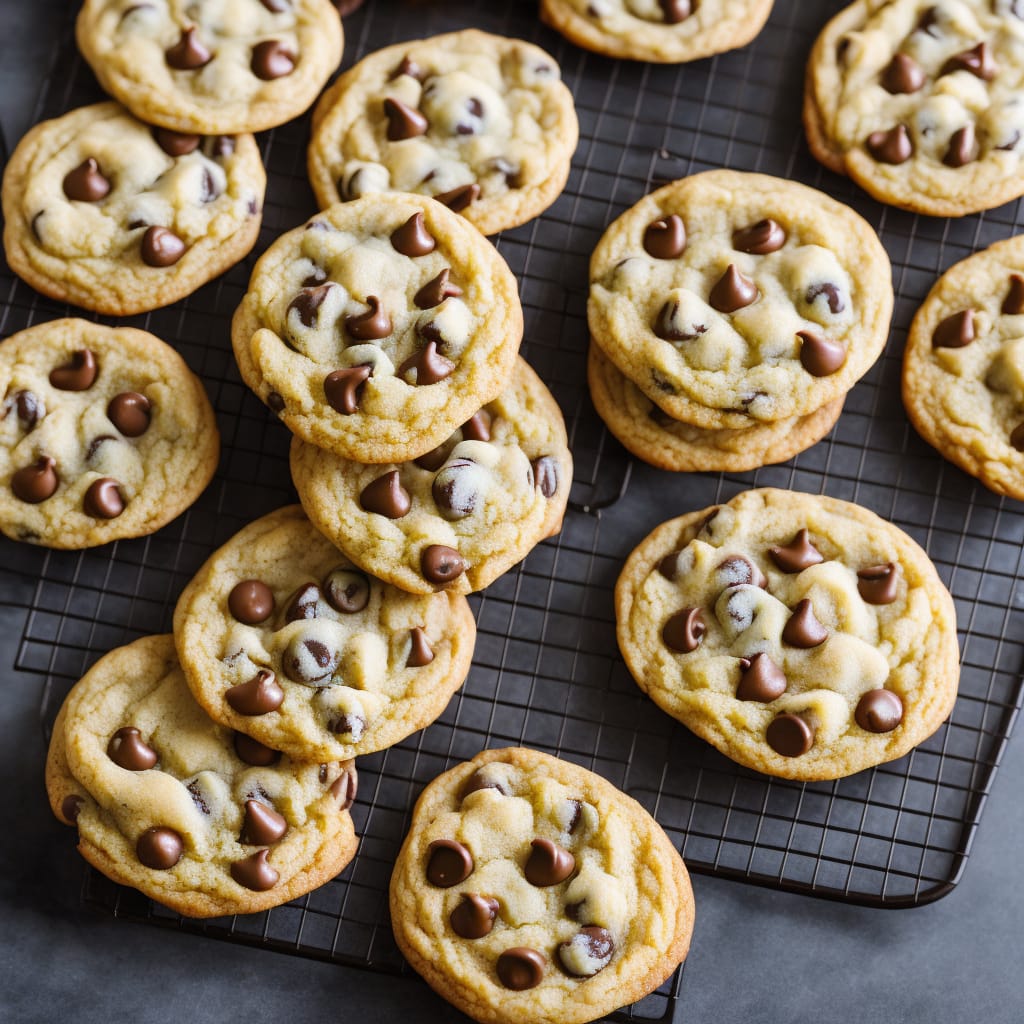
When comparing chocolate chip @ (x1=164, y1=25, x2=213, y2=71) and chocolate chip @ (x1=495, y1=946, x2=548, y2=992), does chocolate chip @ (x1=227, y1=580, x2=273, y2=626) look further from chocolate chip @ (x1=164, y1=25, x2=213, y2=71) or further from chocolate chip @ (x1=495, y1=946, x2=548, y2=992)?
chocolate chip @ (x1=164, y1=25, x2=213, y2=71)

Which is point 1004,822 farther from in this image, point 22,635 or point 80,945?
point 22,635

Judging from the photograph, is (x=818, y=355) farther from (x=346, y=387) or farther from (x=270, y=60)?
(x=270, y=60)

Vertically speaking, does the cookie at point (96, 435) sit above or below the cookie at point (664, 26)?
below

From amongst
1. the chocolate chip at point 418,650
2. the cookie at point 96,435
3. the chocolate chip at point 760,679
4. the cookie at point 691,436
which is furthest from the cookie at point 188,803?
the cookie at point 691,436

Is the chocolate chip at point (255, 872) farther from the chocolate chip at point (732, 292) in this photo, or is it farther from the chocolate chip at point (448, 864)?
the chocolate chip at point (732, 292)

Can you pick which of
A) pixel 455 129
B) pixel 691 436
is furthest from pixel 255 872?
pixel 455 129

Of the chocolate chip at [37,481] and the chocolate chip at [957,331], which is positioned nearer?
the chocolate chip at [37,481]

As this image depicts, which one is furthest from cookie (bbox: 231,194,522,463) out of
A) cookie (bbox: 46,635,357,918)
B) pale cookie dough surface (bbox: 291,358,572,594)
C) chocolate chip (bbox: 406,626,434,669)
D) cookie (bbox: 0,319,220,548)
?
cookie (bbox: 46,635,357,918)

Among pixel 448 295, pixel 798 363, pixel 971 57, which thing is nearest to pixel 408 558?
pixel 448 295
